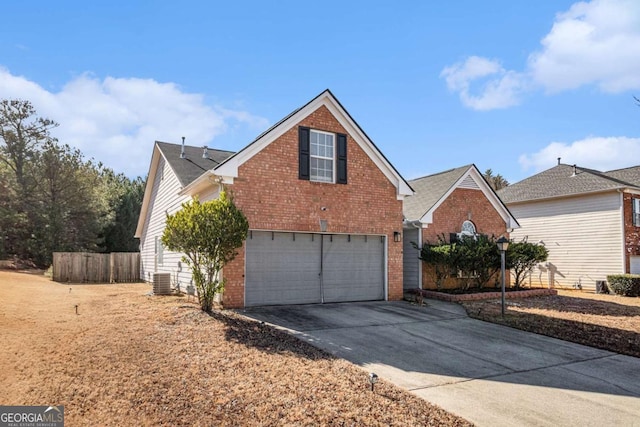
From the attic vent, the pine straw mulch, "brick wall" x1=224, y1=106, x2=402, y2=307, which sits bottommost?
the pine straw mulch

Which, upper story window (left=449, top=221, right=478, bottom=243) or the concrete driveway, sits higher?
upper story window (left=449, top=221, right=478, bottom=243)

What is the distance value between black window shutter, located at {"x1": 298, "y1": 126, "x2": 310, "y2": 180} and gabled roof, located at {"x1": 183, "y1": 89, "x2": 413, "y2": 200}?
405 mm

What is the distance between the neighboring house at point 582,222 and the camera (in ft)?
65.7

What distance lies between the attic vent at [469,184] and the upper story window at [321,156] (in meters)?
7.67

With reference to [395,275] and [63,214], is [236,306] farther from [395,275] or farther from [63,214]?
[63,214]

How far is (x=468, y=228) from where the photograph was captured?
61.0 ft

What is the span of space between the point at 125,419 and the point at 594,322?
1216cm

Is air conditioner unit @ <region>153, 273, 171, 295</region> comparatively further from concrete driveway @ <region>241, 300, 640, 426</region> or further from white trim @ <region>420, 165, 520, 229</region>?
white trim @ <region>420, 165, 520, 229</region>

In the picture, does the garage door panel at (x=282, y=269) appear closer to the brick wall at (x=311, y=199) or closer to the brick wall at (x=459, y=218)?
the brick wall at (x=311, y=199)

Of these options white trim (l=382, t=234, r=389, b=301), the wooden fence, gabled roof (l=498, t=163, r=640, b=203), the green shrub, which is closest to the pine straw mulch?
the green shrub

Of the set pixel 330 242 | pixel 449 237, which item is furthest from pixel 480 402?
pixel 449 237

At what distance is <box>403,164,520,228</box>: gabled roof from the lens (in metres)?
17.5

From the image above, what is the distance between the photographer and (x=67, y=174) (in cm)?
2955

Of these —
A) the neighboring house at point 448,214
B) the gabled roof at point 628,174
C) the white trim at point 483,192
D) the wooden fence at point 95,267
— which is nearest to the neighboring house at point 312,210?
the neighboring house at point 448,214
